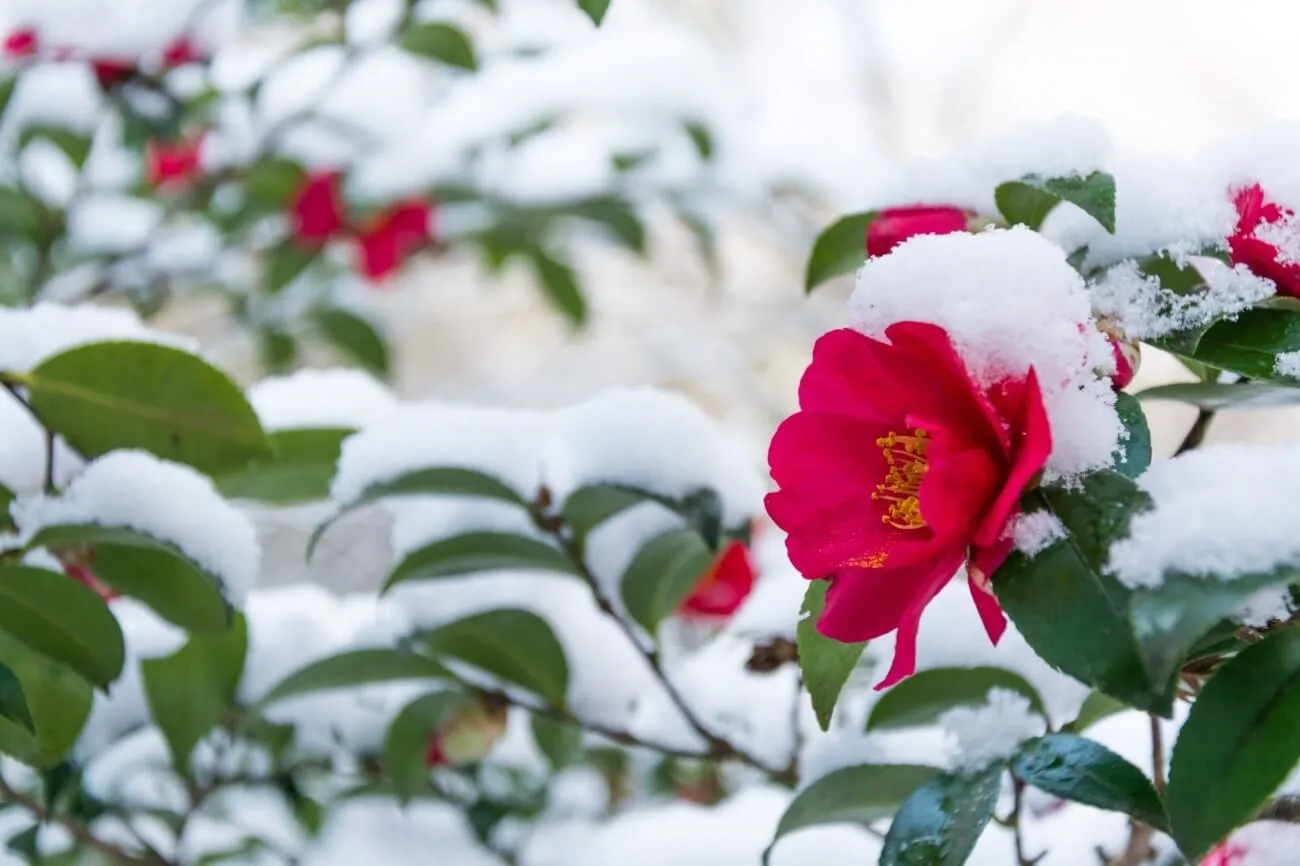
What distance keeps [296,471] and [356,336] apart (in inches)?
32.8

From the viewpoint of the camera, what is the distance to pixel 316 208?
145cm

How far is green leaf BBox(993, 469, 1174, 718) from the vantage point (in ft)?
1.05

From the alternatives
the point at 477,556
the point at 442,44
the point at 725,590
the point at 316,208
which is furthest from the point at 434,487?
the point at 316,208

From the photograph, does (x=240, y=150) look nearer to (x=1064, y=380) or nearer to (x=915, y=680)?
(x=915, y=680)

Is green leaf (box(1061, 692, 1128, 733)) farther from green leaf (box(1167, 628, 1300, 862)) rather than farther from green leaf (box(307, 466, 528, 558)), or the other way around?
green leaf (box(307, 466, 528, 558))

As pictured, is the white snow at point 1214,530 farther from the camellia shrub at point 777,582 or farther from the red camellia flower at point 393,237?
the red camellia flower at point 393,237

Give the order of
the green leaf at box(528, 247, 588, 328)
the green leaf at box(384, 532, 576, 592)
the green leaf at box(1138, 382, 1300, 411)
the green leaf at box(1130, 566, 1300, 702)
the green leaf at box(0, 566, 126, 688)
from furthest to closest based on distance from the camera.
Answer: the green leaf at box(528, 247, 588, 328)
the green leaf at box(384, 532, 576, 592)
the green leaf at box(0, 566, 126, 688)
the green leaf at box(1138, 382, 1300, 411)
the green leaf at box(1130, 566, 1300, 702)

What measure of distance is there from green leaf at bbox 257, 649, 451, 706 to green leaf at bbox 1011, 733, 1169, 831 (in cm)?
35

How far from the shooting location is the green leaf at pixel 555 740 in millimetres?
808

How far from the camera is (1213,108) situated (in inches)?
141

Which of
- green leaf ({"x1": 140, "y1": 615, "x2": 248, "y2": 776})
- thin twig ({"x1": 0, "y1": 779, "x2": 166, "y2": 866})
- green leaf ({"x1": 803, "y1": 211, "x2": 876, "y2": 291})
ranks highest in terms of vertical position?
green leaf ({"x1": 803, "y1": 211, "x2": 876, "y2": 291})

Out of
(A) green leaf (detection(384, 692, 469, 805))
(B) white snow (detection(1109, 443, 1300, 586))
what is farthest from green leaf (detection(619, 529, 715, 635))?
(B) white snow (detection(1109, 443, 1300, 586))

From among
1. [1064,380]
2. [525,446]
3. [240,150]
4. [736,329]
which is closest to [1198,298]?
[1064,380]

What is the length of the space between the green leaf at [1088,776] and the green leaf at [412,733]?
36 centimetres
